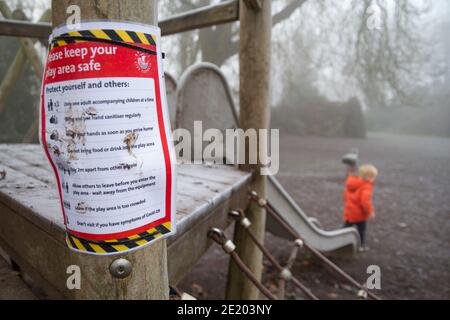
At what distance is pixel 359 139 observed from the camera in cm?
2141

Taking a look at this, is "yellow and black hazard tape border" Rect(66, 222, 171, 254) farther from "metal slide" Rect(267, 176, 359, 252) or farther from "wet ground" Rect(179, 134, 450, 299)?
"wet ground" Rect(179, 134, 450, 299)

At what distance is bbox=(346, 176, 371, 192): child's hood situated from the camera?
435cm

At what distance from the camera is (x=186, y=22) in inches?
92.4

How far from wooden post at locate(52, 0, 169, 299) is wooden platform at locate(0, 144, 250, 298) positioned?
0.04 ft

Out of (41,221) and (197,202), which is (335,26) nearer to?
(197,202)

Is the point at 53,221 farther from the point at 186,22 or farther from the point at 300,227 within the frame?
the point at 300,227

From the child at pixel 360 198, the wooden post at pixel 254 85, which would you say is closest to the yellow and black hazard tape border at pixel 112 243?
the wooden post at pixel 254 85

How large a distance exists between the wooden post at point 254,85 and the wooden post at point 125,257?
165cm

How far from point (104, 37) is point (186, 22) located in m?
1.91

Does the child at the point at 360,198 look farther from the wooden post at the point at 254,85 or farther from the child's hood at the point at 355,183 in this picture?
the wooden post at the point at 254,85

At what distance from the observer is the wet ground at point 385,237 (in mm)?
3738
